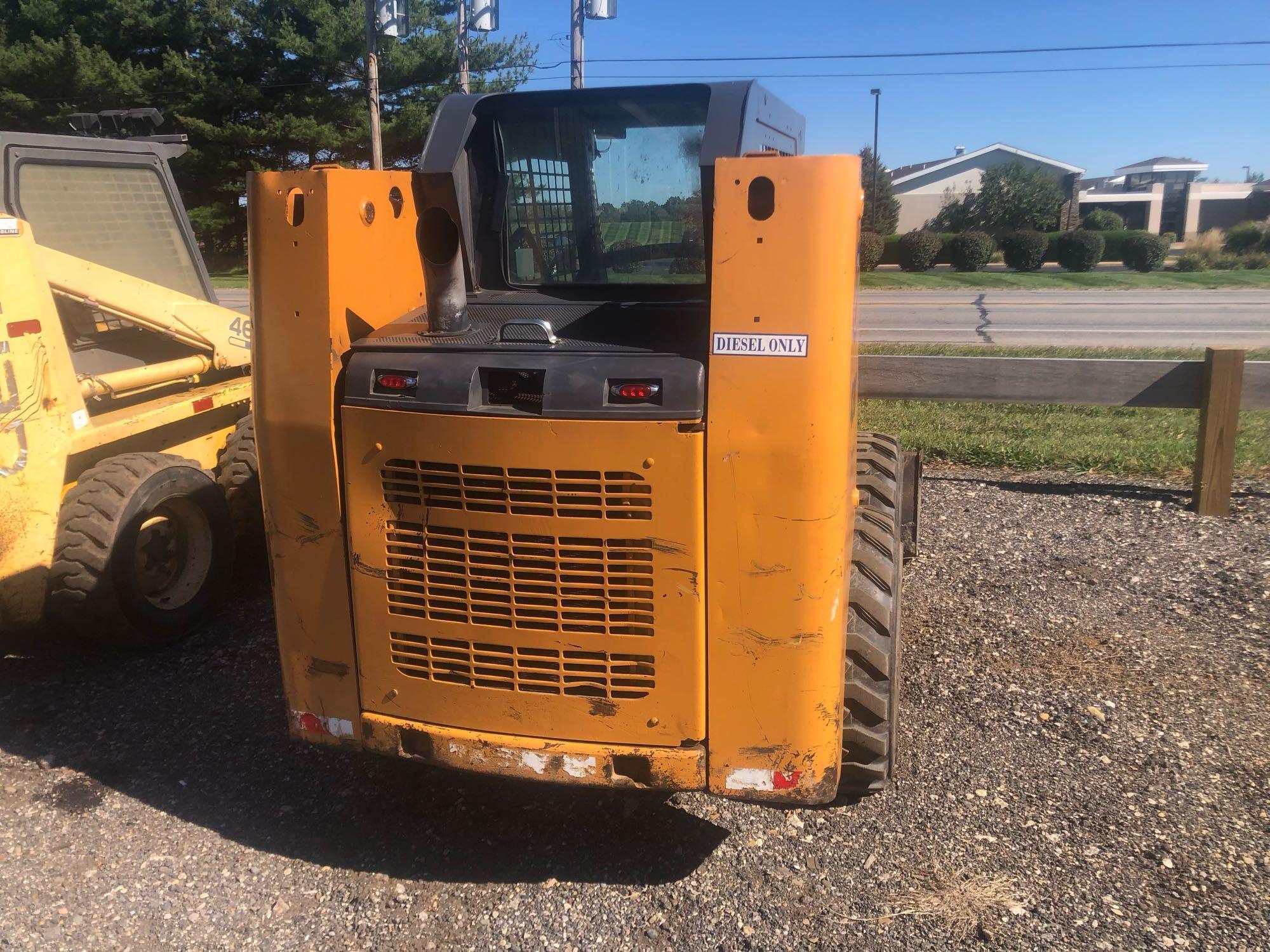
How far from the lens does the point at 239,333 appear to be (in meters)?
5.85

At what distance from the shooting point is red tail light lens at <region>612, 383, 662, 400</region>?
2.65 meters

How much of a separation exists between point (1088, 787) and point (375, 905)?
244 centimetres

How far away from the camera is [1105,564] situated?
5574mm

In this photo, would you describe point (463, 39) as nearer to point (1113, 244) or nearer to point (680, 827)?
point (680, 827)

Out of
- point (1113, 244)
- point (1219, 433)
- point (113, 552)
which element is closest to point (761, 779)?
point (113, 552)

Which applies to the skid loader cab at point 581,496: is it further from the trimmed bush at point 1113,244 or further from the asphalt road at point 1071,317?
the trimmed bush at point 1113,244

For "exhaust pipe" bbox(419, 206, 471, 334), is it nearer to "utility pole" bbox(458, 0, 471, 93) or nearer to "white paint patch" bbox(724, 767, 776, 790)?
"white paint patch" bbox(724, 767, 776, 790)

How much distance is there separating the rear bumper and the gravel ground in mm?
468

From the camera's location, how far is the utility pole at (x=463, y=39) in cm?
2184

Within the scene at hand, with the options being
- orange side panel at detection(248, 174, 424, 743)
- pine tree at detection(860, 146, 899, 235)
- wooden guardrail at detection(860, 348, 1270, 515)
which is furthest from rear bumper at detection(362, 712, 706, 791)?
pine tree at detection(860, 146, 899, 235)

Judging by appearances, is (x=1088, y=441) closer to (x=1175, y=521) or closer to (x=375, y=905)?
(x=1175, y=521)

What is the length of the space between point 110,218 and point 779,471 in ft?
15.7

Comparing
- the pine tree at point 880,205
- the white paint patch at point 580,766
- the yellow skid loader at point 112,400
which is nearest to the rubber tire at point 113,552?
the yellow skid loader at point 112,400

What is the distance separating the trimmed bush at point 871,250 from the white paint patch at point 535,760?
2956 centimetres
